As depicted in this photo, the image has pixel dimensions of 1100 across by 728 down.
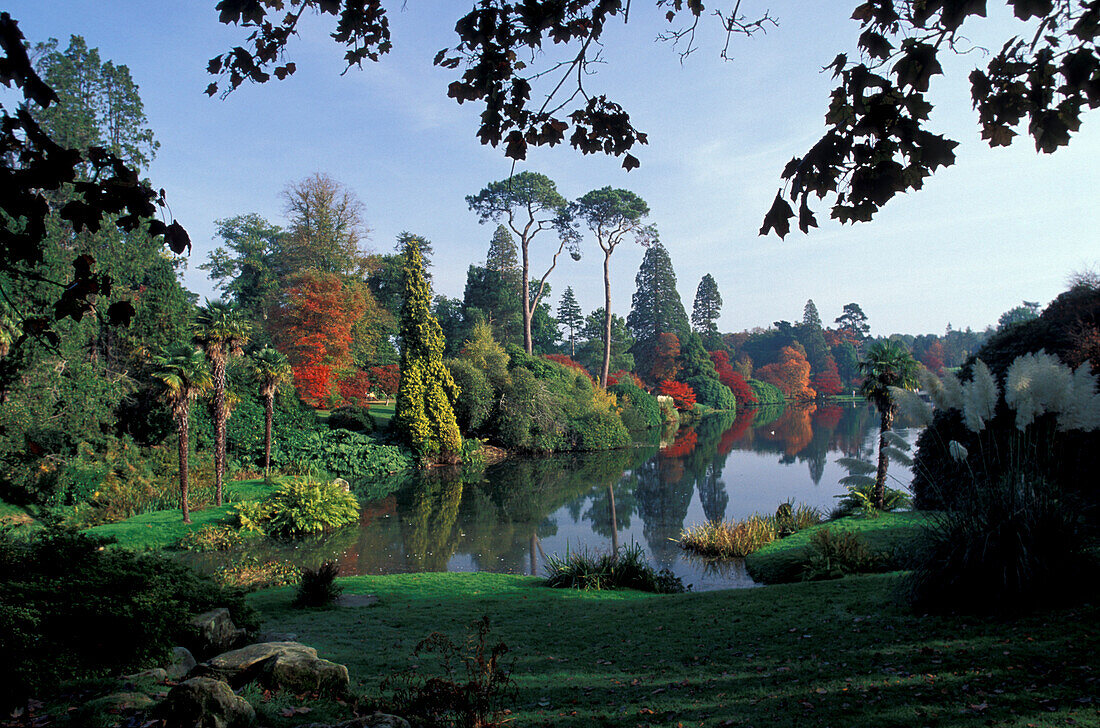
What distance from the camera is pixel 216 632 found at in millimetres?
5332

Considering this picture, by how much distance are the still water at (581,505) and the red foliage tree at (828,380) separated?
140 ft

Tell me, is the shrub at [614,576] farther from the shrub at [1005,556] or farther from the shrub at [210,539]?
the shrub at [210,539]

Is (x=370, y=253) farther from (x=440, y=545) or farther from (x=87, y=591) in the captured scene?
(x=87, y=591)

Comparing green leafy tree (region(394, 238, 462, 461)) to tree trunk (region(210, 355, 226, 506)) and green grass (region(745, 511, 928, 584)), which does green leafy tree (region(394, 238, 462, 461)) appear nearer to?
tree trunk (region(210, 355, 226, 506))

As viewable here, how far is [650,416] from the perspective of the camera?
40.2 metres

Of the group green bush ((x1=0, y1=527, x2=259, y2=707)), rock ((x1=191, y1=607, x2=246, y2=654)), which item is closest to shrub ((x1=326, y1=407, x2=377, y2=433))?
rock ((x1=191, y1=607, x2=246, y2=654))

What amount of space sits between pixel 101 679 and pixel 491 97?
4.62m

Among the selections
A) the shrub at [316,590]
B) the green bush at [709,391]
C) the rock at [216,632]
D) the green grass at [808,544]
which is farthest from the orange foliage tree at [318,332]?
the green bush at [709,391]

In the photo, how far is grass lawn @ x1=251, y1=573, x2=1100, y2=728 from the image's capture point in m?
3.58

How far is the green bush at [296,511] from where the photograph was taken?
14619mm

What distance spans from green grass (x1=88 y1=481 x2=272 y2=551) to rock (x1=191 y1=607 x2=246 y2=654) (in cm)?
760

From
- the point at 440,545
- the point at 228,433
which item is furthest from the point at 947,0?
the point at 228,433

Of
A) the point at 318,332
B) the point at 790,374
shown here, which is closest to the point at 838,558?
the point at 318,332

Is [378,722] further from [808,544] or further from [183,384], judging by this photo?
[183,384]
